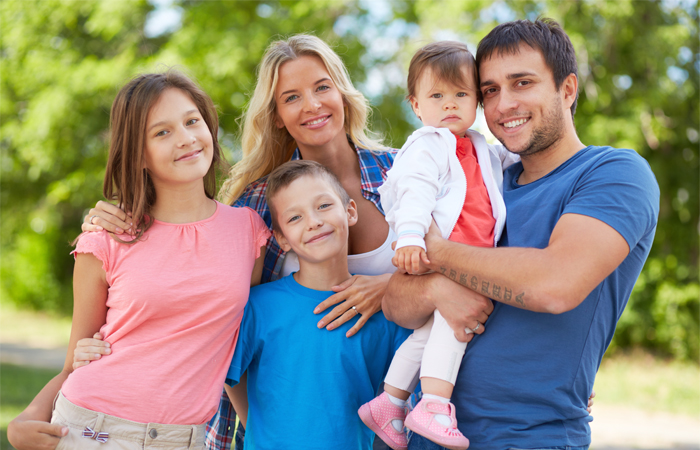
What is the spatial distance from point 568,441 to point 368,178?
1699mm

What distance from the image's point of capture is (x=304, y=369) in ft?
8.16

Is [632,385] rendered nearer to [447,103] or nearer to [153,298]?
[447,103]

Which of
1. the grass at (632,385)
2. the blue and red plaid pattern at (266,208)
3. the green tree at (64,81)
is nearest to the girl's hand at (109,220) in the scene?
the blue and red plaid pattern at (266,208)

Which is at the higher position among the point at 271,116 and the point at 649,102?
the point at 649,102

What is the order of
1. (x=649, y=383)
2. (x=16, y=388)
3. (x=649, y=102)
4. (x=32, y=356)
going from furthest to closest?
(x=32, y=356) < (x=649, y=102) < (x=649, y=383) < (x=16, y=388)

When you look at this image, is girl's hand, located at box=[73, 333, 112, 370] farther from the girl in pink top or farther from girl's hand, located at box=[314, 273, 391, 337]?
girl's hand, located at box=[314, 273, 391, 337]

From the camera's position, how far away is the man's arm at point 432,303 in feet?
7.19

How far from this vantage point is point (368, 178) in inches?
127

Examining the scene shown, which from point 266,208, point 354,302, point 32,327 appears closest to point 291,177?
point 266,208

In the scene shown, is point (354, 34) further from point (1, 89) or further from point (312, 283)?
point (312, 283)

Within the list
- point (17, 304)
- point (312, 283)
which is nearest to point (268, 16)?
point (312, 283)

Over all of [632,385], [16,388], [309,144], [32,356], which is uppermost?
[309,144]

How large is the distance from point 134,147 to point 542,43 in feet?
5.72

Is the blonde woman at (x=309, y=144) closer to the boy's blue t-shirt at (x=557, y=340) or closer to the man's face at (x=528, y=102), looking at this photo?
the boy's blue t-shirt at (x=557, y=340)
